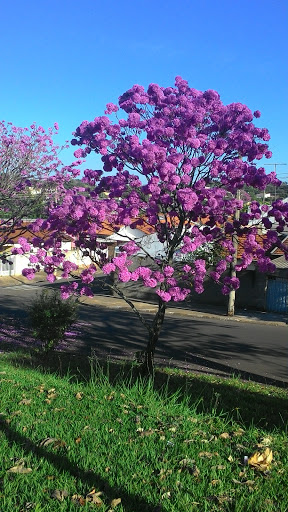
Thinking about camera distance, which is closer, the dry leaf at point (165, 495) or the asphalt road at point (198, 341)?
the dry leaf at point (165, 495)

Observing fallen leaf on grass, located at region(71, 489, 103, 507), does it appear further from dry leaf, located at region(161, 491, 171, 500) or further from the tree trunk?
the tree trunk

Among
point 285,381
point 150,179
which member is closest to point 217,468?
point 150,179

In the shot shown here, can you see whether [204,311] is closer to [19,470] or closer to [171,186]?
[171,186]

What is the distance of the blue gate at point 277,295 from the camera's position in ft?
79.9

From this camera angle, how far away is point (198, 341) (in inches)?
607

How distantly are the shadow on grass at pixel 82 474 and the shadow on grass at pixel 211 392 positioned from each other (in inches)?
68.1

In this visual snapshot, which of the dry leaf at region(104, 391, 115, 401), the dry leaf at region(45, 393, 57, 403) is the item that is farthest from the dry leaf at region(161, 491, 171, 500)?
the dry leaf at region(45, 393, 57, 403)

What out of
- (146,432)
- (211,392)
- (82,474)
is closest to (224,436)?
(146,432)

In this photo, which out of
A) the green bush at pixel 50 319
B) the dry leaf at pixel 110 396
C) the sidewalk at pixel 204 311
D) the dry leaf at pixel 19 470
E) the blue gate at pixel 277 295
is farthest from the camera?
the blue gate at pixel 277 295

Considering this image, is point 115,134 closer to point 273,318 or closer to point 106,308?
point 273,318

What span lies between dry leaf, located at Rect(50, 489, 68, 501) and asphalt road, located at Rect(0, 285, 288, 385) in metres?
7.95

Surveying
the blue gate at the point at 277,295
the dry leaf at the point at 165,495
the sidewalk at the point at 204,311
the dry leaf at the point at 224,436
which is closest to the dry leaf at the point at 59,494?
the dry leaf at the point at 165,495

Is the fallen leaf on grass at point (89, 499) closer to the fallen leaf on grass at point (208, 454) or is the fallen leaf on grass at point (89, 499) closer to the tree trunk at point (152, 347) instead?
the fallen leaf on grass at point (208, 454)

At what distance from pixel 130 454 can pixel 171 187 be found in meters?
4.44
